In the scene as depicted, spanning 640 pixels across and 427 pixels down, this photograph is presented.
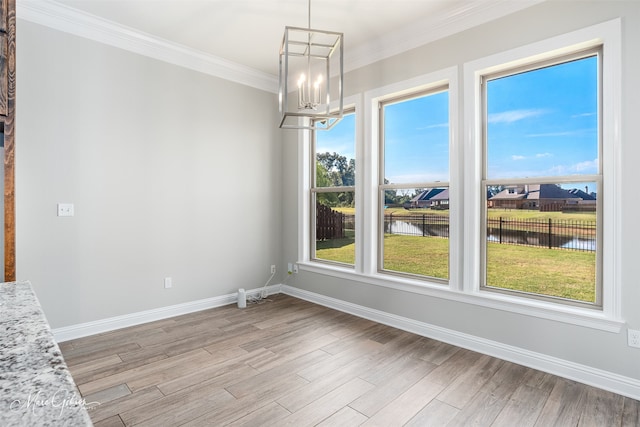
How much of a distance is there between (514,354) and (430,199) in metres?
1.51

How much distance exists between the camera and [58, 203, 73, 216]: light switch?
2.98 meters

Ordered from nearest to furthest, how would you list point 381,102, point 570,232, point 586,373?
1. point 586,373
2. point 570,232
3. point 381,102

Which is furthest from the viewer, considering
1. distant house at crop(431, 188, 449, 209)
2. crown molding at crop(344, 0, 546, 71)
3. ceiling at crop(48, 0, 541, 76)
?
distant house at crop(431, 188, 449, 209)

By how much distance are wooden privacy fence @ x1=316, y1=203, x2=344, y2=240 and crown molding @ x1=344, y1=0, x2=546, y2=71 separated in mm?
1720

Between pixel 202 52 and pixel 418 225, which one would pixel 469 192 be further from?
pixel 202 52

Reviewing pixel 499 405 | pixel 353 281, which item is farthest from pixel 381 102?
pixel 499 405

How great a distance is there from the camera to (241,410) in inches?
80.5

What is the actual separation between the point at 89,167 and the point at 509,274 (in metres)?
3.93

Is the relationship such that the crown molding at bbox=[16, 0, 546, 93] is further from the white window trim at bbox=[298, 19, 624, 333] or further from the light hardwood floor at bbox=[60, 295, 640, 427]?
the light hardwood floor at bbox=[60, 295, 640, 427]

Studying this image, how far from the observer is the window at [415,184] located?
10.8 ft

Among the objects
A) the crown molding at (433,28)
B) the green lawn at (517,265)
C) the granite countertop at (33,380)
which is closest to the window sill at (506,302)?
the green lawn at (517,265)

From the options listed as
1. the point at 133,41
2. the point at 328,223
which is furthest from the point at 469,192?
the point at 133,41

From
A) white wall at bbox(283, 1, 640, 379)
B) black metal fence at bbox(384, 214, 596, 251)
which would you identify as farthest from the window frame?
black metal fence at bbox(384, 214, 596, 251)

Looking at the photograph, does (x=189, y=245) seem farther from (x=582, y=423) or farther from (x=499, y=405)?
(x=582, y=423)
